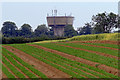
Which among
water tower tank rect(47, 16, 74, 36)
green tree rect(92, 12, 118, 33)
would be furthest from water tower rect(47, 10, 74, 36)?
green tree rect(92, 12, 118, 33)

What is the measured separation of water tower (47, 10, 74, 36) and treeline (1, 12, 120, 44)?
2.96 meters

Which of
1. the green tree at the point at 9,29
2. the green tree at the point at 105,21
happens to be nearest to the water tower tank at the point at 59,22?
the green tree at the point at 9,29

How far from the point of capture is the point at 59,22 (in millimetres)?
111438

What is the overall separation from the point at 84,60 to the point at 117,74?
560cm

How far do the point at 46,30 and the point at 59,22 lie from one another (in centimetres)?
1282

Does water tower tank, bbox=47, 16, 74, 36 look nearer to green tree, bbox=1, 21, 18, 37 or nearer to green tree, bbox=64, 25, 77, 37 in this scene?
green tree, bbox=64, 25, 77, 37

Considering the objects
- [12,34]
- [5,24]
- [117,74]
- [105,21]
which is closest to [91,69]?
[117,74]

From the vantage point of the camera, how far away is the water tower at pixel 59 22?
4326 inches

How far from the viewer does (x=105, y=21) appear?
65000 millimetres

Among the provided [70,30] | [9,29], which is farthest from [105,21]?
[9,29]

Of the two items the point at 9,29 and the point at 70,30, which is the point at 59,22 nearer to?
the point at 70,30

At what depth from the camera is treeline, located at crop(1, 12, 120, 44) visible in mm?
64750

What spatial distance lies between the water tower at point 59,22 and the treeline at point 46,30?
296cm

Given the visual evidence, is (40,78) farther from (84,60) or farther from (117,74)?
(84,60)
